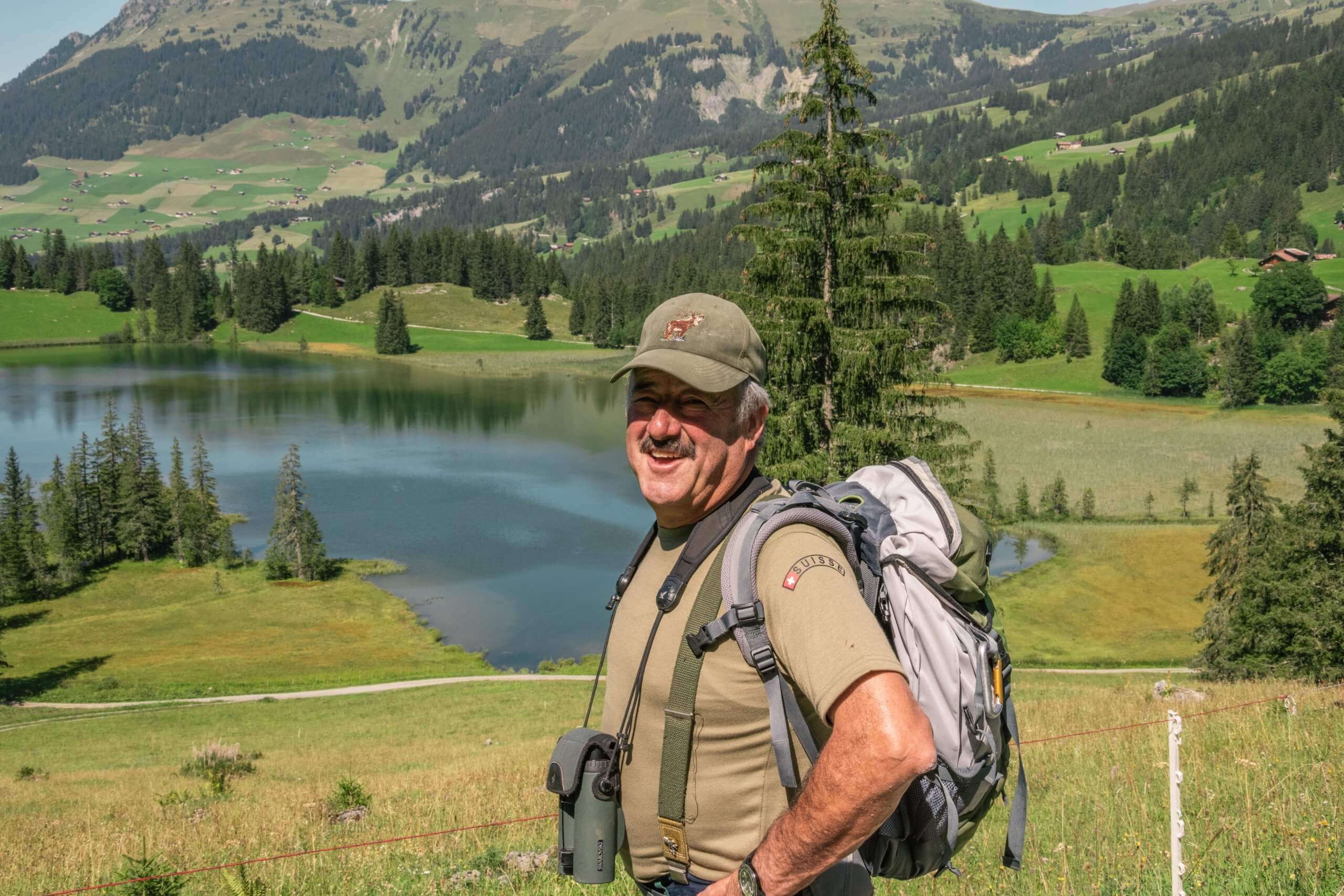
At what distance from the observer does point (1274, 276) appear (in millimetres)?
118375

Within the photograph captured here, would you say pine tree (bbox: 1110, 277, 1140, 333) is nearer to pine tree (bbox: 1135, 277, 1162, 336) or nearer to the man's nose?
pine tree (bbox: 1135, 277, 1162, 336)

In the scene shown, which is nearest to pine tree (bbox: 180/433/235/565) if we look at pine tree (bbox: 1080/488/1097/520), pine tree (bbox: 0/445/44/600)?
pine tree (bbox: 0/445/44/600)

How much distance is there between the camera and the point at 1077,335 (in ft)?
389

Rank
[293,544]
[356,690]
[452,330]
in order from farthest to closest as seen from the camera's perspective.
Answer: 1. [452,330]
2. [293,544]
3. [356,690]

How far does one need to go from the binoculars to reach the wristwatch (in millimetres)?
582

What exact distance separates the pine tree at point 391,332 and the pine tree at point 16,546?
3621 inches

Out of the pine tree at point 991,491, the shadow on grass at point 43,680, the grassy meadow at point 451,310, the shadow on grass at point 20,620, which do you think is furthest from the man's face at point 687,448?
the grassy meadow at point 451,310

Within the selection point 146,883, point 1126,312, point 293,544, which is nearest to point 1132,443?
point 1126,312

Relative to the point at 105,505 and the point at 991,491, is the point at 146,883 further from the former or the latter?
the point at 991,491

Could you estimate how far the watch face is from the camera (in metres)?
2.59

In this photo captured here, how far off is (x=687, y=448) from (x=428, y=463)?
67.6 meters

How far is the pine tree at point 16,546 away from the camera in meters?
43.0

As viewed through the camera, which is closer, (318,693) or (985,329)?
(318,693)

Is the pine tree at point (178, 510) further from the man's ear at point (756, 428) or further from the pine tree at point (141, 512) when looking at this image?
the man's ear at point (756, 428)
